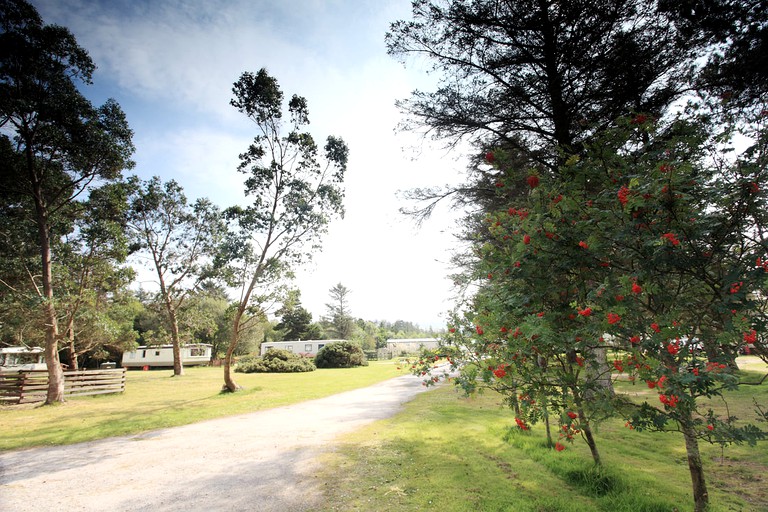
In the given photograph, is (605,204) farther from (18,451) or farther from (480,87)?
(18,451)

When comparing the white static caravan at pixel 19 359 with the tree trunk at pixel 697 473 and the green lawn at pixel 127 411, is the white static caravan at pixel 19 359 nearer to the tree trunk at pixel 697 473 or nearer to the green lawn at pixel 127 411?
the green lawn at pixel 127 411

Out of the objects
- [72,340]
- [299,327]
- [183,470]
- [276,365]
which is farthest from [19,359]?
[183,470]

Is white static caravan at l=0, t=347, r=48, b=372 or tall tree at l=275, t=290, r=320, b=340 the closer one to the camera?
white static caravan at l=0, t=347, r=48, b=372

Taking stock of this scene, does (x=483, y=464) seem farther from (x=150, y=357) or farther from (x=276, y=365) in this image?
(x=150, y=357)

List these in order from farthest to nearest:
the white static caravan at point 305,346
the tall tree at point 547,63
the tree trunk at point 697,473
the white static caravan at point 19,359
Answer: the white static caravan at point 305,346
the white static caravan at point 19,359
the tall tree at point 547,63
the tree trunk at point 697,473

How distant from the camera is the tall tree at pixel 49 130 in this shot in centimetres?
1067

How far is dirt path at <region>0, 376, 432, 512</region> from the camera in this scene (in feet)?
13.9

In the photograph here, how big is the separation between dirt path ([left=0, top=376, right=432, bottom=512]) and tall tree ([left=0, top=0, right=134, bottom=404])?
7973 millimetres

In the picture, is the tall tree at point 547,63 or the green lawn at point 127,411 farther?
the green lawn at point 127,411

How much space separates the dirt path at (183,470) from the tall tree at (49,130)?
26.2ft

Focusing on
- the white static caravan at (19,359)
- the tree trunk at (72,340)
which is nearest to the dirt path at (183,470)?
the tree trunk at (72,340)

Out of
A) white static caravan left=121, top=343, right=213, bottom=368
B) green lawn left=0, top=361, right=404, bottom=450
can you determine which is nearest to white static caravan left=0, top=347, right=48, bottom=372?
white static caravan left=121, top=343, right=213, bottom=368

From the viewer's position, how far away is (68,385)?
13898 mm

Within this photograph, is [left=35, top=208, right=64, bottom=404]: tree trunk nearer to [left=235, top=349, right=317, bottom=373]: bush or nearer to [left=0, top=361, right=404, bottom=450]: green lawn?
[left=0, top=361, right=404, bottom=450]: green lawn
